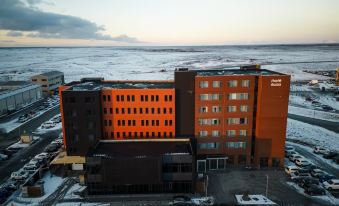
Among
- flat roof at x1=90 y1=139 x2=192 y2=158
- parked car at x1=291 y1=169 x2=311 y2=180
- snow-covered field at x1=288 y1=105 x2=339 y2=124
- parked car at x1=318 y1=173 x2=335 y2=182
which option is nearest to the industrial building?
flat roof at x1=90 y1=139 x2=192 y2=158

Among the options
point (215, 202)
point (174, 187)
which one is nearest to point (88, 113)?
point (174, 187)

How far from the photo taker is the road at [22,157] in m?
55.5

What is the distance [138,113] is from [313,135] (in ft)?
160

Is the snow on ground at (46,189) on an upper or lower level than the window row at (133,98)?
lower

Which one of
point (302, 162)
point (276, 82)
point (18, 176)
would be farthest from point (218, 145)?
point (18, 176)

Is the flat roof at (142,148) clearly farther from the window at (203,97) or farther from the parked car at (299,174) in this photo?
the parked car at (299,174)

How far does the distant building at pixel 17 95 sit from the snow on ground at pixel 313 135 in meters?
95.4

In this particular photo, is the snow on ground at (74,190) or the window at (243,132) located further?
the window at (243,132)

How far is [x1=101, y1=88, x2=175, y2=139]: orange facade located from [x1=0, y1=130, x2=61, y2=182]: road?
1953 centimetres

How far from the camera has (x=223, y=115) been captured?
56500mm

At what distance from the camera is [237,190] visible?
47844mm

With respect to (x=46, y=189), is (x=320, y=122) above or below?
above

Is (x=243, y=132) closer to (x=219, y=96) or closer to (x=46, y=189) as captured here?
(x=219, y=96)

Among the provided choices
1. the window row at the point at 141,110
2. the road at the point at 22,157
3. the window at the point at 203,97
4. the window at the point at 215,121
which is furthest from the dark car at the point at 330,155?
the road at the point at 22,157
